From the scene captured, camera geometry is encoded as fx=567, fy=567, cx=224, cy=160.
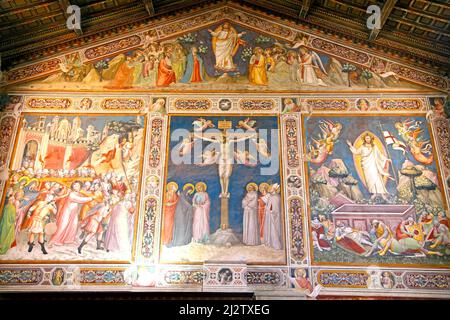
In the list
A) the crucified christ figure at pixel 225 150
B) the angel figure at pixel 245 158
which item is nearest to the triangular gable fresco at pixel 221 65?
the crucified christ figure at pixel 225 150

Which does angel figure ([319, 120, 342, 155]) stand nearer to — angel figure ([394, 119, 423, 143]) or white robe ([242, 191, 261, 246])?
angel figure ([394, 119, 423, 143])

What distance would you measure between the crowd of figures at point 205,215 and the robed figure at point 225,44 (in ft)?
11.6

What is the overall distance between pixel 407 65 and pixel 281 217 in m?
5.48

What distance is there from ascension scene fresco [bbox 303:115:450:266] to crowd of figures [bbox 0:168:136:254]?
4.45m

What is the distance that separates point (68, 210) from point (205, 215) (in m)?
3.20

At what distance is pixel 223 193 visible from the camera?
13289mm

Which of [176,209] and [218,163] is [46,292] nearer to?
[176,209]

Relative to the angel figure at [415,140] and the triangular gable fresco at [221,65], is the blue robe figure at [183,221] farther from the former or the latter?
the angel figure at [415,140]

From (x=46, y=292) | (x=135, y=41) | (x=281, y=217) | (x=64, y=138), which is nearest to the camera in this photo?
(x=46, y=292)

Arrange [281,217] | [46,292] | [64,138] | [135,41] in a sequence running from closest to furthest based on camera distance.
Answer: [46,292]
[281,217]
[64,138]
[135,41]

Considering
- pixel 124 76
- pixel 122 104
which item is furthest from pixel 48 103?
pixel 124 76

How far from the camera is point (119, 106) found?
14492 millimetres

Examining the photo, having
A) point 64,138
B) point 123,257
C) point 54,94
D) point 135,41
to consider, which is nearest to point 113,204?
point 123,257

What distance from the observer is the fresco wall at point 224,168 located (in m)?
12.4
